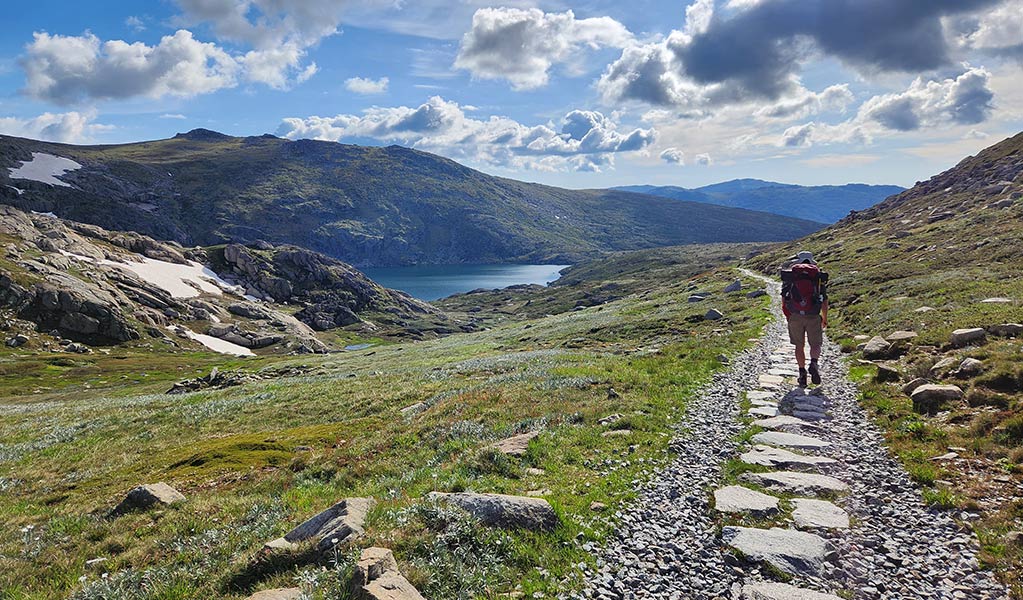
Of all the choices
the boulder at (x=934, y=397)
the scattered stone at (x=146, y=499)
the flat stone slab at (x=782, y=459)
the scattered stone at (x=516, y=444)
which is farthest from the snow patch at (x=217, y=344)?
the boulder at (x=934, y=397)

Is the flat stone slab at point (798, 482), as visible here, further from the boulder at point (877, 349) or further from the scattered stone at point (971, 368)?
the boulder at point (877, 349)

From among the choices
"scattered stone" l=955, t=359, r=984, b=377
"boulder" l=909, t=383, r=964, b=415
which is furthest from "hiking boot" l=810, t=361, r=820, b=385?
"boulder" l=909, t=383, r=964, b=415

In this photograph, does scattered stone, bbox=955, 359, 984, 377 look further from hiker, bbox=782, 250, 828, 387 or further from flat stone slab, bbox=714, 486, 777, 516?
flat stone slab, bbox=714, 486, 777, 516

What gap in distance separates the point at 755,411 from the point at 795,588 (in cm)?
928

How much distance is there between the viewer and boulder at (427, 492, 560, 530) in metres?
8.53

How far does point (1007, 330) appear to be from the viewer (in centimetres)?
1747

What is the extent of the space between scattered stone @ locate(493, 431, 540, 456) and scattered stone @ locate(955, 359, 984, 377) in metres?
12.8

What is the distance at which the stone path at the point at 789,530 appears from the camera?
22.8 feet

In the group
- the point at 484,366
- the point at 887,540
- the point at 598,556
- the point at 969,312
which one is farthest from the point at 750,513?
the point at 484,366

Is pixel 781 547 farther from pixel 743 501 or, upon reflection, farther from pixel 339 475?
pixel 339 475

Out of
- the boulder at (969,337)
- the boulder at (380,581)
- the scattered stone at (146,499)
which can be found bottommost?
the scattered stone at (146,499)

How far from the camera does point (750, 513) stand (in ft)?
29.8

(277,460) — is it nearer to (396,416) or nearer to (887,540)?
(396,416)

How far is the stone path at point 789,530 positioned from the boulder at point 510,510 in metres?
1.19
